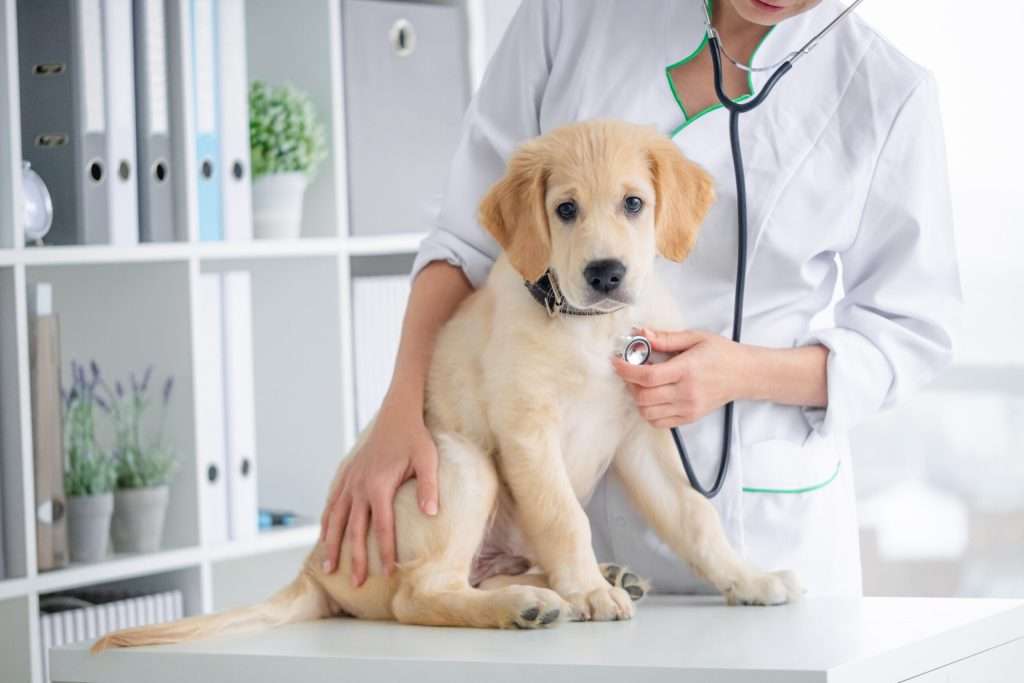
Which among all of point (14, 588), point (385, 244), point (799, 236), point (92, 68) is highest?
point (92, 68)

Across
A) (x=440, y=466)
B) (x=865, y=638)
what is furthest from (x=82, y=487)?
(x=865, y=638)

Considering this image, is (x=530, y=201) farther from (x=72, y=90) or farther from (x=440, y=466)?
(x=72, y=90)

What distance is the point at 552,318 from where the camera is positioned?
135 centimetres

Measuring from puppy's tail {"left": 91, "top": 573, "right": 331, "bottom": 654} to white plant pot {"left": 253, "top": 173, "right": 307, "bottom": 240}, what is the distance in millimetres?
1327

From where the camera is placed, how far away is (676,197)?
1.35 metres

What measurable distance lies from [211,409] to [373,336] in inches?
16.3

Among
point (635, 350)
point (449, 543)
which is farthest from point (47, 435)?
point (635, 350)

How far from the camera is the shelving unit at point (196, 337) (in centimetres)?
213

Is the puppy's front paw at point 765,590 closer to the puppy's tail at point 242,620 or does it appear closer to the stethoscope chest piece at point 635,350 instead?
the stethoscope chest piece at point 635,350

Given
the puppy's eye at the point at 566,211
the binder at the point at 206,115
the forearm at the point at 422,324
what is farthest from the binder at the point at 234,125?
the puppy's eye at the point at 566,211

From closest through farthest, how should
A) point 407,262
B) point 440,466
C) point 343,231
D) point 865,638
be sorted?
1. point 865,638
2. point 440,466
3. point 343,231
4. point 407,262

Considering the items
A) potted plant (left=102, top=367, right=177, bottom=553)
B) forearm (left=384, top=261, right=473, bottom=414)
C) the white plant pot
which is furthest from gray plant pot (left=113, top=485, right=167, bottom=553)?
forearm (left=384, top=261, right=473, bottom=414)

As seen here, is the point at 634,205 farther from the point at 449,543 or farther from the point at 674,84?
the point at 449,543

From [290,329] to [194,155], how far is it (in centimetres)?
44
